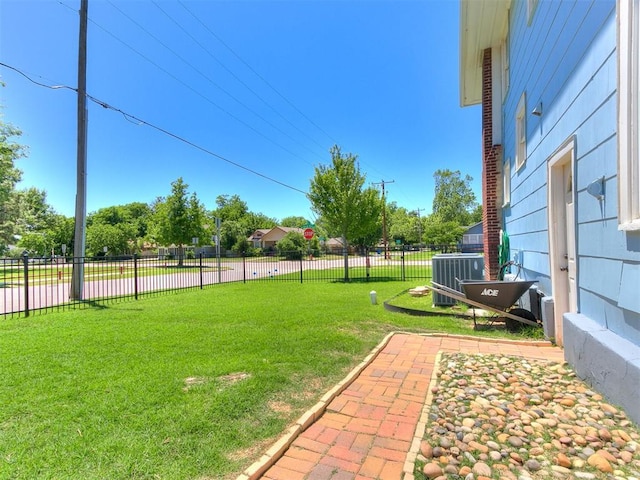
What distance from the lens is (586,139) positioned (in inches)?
126

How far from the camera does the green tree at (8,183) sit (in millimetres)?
16531

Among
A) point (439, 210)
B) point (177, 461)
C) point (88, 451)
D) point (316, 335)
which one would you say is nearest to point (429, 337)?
point (316, 335)

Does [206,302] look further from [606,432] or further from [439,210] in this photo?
[439,210]

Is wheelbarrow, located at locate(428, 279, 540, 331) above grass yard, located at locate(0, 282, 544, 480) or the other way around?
above

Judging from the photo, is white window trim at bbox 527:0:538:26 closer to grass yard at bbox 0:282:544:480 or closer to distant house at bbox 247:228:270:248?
grass yard at bbox 0:282:544:480

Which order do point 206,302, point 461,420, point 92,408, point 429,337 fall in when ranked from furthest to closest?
point 206,302 < point 429,337 < point 92,408 < point 461,420

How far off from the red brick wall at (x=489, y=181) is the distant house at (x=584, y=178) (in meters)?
1.96

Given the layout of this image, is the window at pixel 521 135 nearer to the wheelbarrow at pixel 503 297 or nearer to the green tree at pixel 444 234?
the wheelbarrow at pixel 503 297

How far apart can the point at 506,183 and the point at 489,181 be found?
0.67 meters

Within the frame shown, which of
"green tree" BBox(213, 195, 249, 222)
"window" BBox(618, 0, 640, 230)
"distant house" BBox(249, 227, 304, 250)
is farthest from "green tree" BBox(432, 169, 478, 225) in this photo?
"window" BBox(618, 0, 640, 230)

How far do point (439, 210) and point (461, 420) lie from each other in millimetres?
69613

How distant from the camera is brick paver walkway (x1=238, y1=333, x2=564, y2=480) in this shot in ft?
6.87

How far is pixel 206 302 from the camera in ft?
29.1

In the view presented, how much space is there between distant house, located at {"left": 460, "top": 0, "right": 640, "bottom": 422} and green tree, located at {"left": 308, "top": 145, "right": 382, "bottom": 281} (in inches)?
336
